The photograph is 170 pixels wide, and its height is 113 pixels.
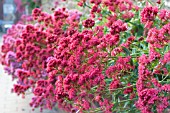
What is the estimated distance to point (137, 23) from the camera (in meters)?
3.37

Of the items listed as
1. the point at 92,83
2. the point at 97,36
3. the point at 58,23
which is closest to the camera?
the point at 92,83

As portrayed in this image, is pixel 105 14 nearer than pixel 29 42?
Yes

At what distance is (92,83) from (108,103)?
24 cm

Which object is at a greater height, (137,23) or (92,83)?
(137,23)

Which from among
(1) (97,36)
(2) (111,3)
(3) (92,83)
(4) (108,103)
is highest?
(2) (111,3)

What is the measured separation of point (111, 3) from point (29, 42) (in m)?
1.05

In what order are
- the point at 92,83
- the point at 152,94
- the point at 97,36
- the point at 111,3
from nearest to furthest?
1. the point at 152,94
2. the point at 92,83
3. the point at 97,36
4. the point at 111,3

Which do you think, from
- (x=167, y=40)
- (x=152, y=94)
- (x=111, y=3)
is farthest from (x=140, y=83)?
(x=111, y=3)

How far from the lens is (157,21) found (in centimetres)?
272

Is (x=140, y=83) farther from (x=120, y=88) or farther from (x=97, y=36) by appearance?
(x=97, y=36)

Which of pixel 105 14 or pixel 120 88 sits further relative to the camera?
pixel 105 14

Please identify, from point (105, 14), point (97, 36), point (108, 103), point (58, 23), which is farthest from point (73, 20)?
point (108, 103)

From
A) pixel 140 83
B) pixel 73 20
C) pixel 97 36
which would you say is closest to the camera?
pixel 140 83

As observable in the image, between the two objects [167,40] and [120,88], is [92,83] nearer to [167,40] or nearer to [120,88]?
[120,88]
